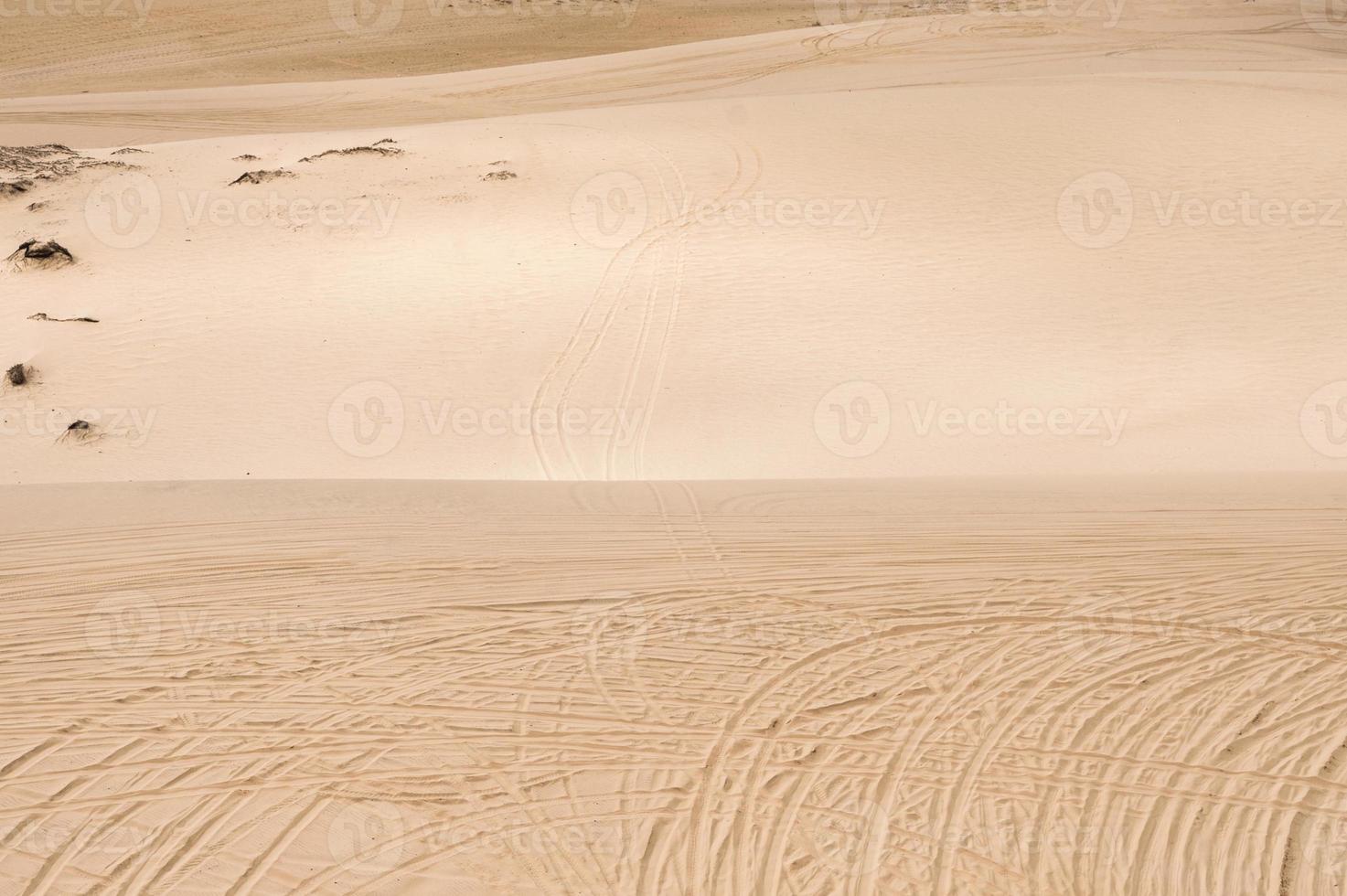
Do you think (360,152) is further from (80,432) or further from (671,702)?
(671,702)

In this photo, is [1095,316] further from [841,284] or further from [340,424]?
[340,424]

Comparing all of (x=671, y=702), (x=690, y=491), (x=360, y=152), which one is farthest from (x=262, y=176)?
(x=671, y=702)

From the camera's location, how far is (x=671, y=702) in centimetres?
478

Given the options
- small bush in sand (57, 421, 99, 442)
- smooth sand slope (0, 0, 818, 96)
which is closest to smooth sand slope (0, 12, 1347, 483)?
small bush in sand (57, 421, 99, 442)

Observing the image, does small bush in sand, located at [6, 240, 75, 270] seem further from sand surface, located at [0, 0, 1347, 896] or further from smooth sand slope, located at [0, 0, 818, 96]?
smooth sand slope, located at [0, 0, 818, 96]

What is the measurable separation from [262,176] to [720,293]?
7365 millimetres

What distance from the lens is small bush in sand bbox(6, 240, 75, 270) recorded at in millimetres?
12891

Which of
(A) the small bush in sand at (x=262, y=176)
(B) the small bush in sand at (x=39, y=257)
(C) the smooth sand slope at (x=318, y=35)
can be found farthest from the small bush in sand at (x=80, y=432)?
(C) the smooth sand slope at (x=318, y=35)

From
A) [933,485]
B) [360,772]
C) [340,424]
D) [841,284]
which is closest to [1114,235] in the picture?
[841,284]

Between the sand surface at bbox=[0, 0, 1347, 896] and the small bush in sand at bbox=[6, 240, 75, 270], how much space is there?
4cm

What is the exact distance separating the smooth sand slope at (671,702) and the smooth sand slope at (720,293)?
302cm

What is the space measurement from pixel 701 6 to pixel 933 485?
25385 mm

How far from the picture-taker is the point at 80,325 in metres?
11.9

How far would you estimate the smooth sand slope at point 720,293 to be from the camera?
9812 mm
